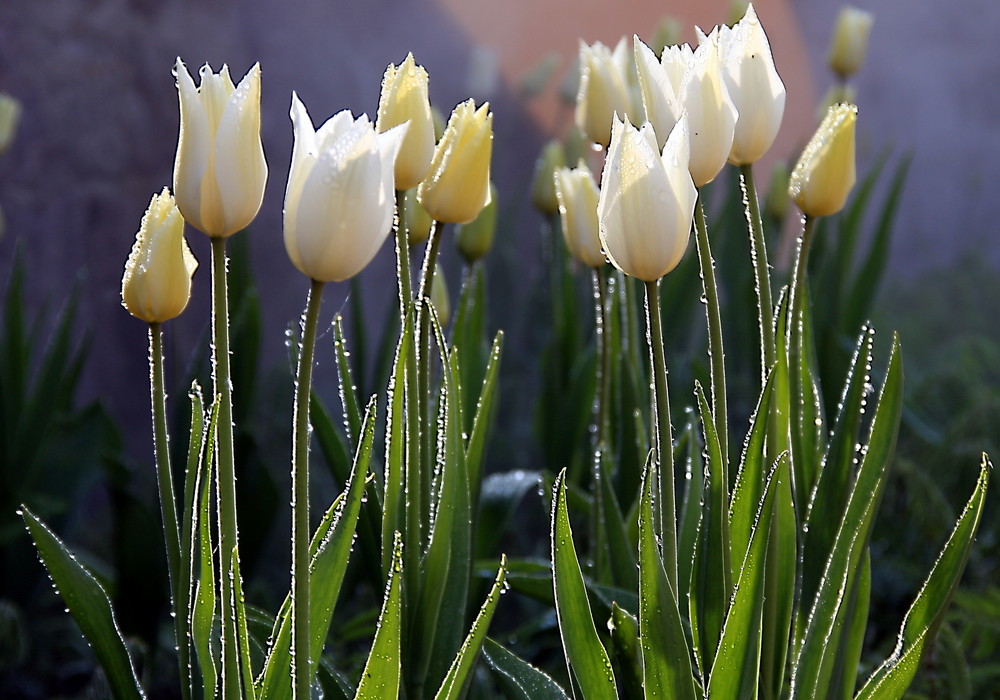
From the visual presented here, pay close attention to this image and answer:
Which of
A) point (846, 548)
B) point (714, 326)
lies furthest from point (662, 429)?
point (846, 548)

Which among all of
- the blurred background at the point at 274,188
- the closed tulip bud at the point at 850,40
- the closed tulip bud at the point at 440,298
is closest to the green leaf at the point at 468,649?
the closed tulip bud at the point at 440,298

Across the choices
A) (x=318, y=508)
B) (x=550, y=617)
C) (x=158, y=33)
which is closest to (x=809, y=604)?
(x=550, y=617)

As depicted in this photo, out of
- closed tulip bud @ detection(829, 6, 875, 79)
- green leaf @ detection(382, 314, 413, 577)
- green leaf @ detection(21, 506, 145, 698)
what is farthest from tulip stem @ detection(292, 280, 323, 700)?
closed tulip bud @ detection(829, 6, 875, 79)

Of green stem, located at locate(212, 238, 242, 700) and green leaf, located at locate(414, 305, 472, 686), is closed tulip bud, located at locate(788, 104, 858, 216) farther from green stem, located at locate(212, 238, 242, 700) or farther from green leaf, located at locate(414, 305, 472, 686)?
green stem, located at locate(212, 238, 242, 700)

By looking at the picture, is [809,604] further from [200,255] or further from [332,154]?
[200,255]

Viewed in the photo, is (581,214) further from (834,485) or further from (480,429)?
(834,485)

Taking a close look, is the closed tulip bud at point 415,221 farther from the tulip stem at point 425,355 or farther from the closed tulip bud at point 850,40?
the closed tulip bud at point 850,40
